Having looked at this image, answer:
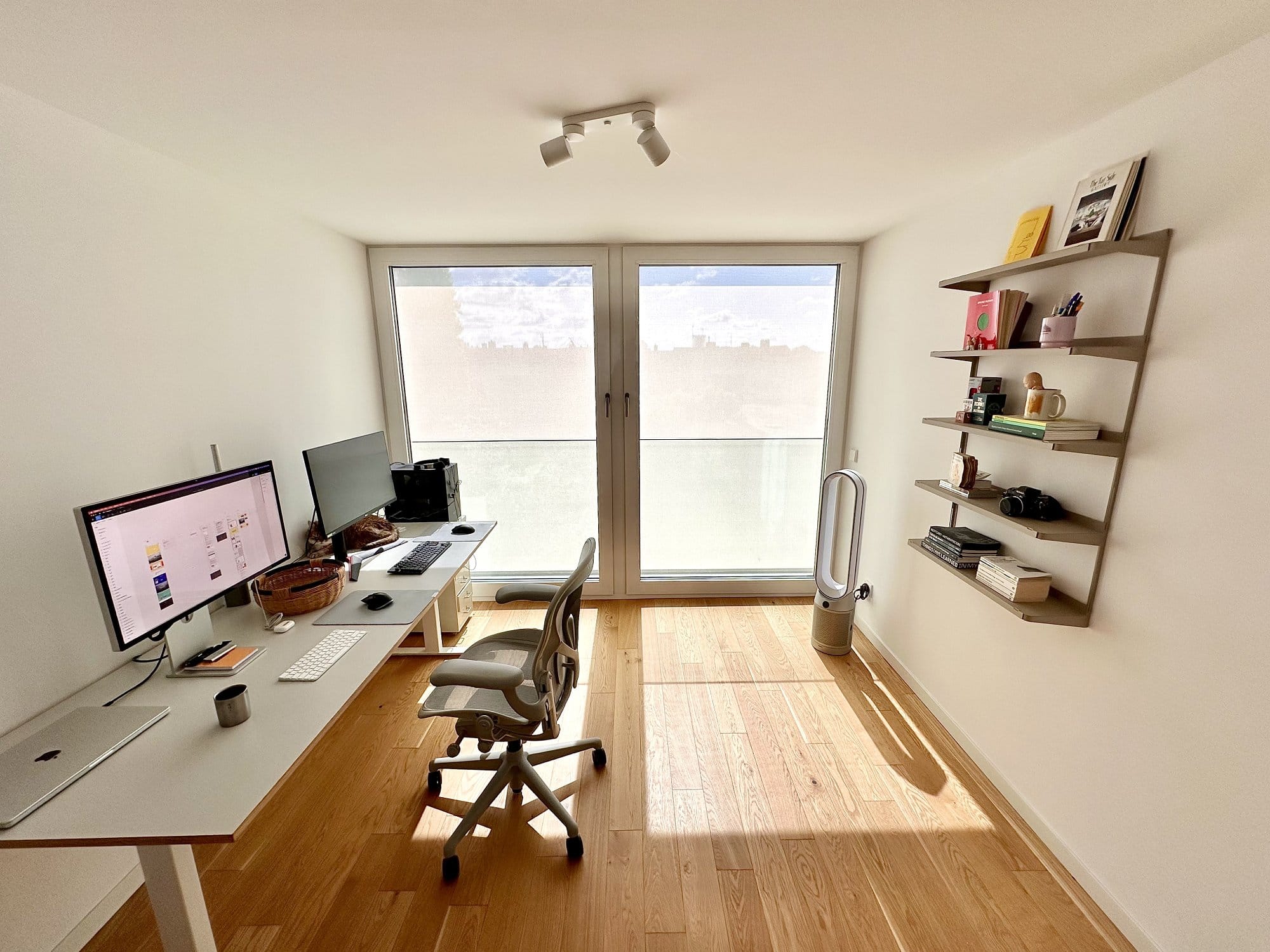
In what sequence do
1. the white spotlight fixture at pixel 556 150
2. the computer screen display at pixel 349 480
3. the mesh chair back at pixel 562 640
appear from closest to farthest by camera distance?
1. the white spotlight fixture at pixel 556 150
2. the mesh chair back at pixel 562 640
3. the computer screen display at pixel 349 480

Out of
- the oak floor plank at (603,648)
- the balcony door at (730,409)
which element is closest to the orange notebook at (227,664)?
the oak floor plank at (603,648)

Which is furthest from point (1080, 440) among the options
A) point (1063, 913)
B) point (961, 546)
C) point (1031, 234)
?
point (1063, 913)

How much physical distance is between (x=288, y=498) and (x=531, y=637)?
1362 mm

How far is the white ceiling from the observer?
1101mm

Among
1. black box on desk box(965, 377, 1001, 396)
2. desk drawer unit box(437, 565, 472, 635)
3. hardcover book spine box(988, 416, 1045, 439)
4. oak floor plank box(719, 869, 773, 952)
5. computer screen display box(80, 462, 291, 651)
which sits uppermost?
black box on desk box(965, 377, 1001, 396)

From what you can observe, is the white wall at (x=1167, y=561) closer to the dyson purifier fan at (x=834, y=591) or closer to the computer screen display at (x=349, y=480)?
the dyson purifier fan at (x=834, y=591)

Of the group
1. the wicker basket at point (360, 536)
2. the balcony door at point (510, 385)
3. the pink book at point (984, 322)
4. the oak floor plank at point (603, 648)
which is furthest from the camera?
the balcony door at point (510, 385)

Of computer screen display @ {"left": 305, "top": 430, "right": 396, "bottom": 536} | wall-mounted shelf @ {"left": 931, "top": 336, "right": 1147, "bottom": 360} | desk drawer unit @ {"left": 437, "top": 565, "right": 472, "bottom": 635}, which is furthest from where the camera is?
desk drawer unit @ {"left": 437, "top": 565, "right": 472, "bottom": 635}

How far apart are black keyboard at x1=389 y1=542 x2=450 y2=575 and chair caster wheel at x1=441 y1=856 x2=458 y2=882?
1088 mm

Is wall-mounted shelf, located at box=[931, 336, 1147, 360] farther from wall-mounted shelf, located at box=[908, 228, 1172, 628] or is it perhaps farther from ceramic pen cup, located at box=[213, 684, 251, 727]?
ceramic pen cup, located at box=[213, 684, 251, 727]

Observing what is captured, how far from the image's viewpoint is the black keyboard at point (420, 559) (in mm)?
2303

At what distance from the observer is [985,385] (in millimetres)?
2010

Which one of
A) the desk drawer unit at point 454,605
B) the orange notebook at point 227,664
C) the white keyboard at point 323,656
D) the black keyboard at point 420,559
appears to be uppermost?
the black keyboard at point 420,559

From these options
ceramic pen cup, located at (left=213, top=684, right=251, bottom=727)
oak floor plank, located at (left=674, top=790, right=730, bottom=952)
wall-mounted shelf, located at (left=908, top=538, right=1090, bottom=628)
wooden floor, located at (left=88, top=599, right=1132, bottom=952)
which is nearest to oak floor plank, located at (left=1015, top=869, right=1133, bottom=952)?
wooden floor, located at (left=88, top=599, right=1132, bottom=952)
